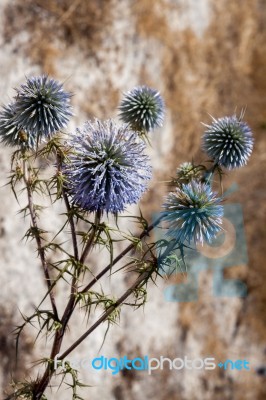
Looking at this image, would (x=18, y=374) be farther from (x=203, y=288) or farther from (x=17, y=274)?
(x=203, y=288)

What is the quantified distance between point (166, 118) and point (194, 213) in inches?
104

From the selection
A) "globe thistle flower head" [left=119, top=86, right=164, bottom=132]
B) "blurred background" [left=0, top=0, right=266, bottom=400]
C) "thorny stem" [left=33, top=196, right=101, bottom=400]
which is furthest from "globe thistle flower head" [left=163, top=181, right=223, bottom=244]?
"blurred background" [left=0, top=0, right=266, bottom=400]

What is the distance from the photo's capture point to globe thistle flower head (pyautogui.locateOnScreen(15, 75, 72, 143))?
143 cm

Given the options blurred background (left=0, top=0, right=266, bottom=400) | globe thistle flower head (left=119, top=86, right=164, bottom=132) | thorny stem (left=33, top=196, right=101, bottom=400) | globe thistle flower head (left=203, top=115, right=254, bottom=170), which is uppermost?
blurred background (left=0, top=0, right=266, bottom=400)

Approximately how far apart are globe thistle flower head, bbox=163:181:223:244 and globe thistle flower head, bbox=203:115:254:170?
0.22 m

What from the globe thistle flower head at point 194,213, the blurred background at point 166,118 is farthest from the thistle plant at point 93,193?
the blurred background at point 166,118

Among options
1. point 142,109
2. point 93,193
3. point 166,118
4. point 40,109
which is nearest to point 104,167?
point 93,193

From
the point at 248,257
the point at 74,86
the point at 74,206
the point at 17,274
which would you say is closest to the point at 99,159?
the point at 74,206

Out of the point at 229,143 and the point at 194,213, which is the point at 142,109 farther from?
the point at 194,213

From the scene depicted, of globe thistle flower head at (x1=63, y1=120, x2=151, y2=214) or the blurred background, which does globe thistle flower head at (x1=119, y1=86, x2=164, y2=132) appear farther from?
the blurred background

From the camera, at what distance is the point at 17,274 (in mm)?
2965

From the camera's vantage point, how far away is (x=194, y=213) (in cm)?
142

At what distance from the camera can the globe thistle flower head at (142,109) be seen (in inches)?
69.2

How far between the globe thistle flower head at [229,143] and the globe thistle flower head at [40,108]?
506 millimetres
